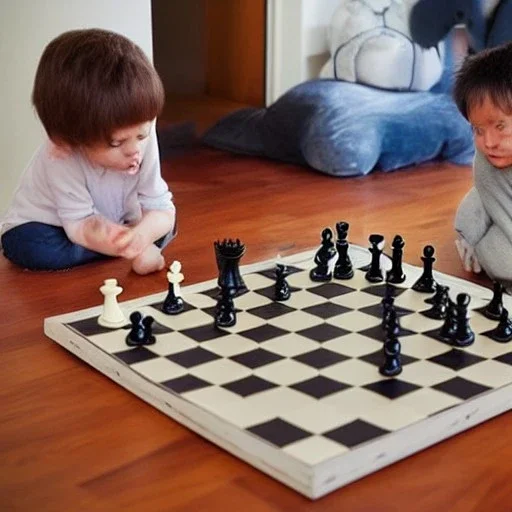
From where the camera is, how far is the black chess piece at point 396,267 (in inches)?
63.2

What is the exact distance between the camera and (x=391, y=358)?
126cm

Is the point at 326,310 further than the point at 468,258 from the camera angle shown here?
No

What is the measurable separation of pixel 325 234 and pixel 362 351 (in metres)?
0.38

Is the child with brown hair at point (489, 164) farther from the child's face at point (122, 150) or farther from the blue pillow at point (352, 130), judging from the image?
the blue pillow at point (352, 130)

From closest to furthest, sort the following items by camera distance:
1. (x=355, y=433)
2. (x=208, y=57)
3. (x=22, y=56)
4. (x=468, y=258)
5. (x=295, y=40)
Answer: (x=355, y=433) < (x=468, y=258) < (x=22, y=56) < (x=295, y=40) < (x=208, y=57)

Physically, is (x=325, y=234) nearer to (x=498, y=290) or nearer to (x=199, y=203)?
(x=498, y=290)

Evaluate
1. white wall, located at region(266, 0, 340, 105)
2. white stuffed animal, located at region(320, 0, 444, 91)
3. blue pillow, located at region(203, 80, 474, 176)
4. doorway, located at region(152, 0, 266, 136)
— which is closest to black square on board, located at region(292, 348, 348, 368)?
blue pillow, located at region(203, 80, 474, 176)

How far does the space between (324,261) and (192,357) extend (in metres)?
0.39

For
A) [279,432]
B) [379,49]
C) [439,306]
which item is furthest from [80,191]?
[379,49]

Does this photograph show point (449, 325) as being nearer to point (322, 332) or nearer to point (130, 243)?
point (322, 332)

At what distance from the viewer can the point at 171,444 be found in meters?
1.19

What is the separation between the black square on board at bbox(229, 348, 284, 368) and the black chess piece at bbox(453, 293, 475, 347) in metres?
0.25

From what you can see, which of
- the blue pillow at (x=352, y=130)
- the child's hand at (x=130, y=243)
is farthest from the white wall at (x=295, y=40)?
the child's hand at (x=130, y=243)

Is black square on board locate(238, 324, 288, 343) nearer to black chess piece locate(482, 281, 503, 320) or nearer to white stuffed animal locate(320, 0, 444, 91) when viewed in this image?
black chess piece locate(482, 281, 503, 320)
